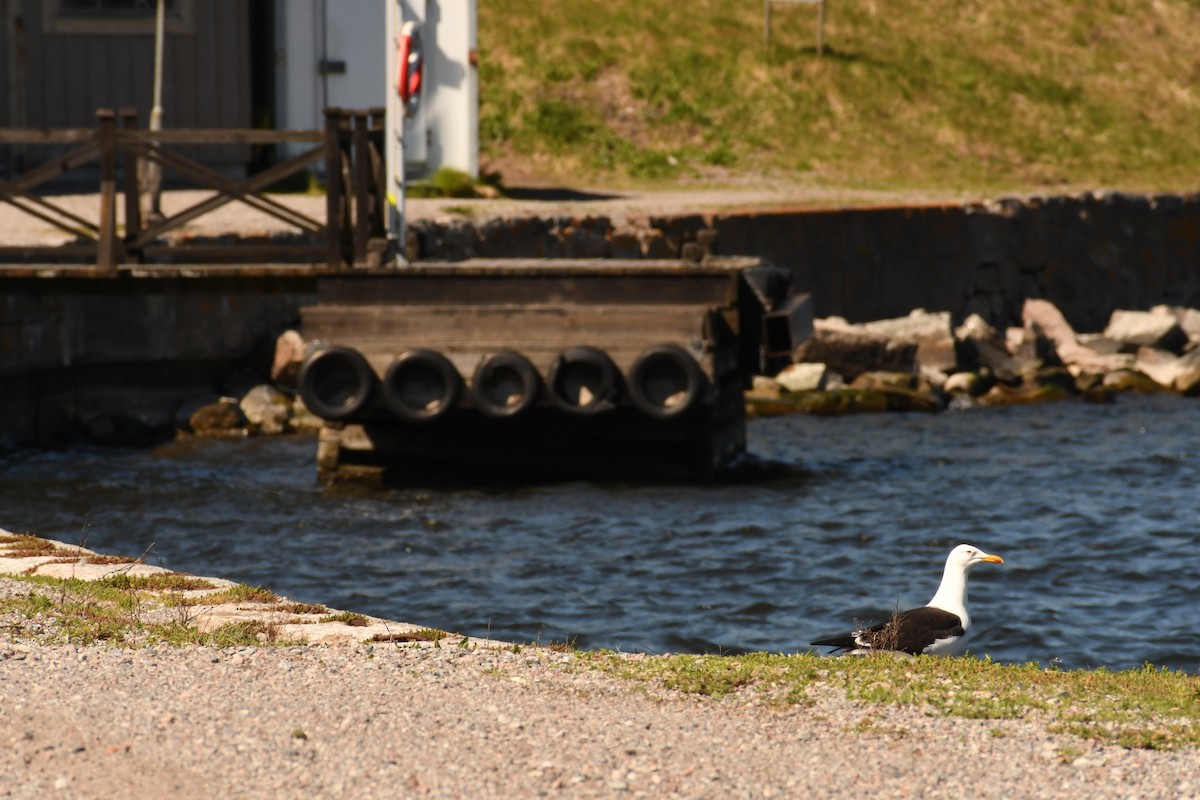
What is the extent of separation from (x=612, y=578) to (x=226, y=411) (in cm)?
704

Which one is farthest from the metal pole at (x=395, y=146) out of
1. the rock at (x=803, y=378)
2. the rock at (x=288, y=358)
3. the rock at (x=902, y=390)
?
the rock at (x=902, y=390)

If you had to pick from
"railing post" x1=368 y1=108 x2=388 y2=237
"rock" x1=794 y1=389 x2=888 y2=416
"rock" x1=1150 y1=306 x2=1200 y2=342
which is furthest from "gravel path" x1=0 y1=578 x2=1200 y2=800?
"rock" x1=1150 y1=306 x2=1200 y2=342

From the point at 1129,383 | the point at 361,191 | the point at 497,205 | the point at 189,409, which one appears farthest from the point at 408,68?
the point at 1129,383

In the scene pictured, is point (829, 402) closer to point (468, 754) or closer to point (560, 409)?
point (560, 409)

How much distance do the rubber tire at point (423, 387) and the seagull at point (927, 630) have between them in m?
5.99

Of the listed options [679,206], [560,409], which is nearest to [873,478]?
[560,409]

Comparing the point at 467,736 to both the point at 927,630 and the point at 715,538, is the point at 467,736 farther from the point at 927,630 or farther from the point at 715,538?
the point at 715,538

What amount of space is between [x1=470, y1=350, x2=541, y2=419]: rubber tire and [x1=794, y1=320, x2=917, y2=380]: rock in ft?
21.7

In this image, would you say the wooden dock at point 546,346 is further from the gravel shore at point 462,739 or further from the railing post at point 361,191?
the gravel shore at point 462,739

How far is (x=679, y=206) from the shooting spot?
22.8 m

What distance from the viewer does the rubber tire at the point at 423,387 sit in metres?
13.9

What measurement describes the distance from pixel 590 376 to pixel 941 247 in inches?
418

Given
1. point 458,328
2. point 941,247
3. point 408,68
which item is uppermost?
point 408,68

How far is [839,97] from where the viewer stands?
101ft
